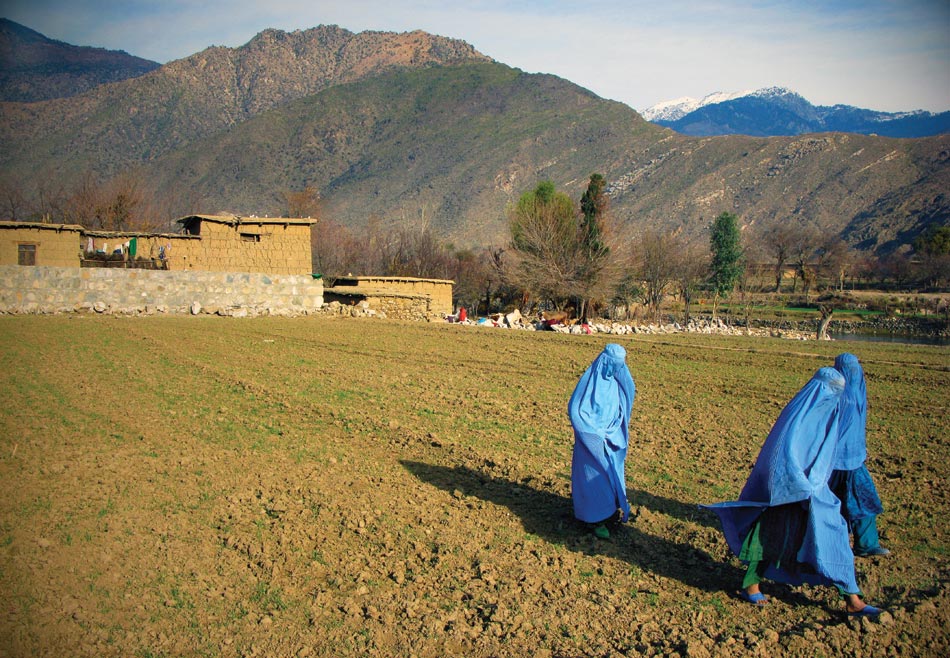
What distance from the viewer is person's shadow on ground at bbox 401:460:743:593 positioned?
5848 millimetres

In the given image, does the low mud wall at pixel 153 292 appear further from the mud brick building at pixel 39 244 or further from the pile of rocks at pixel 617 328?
the pile of rocks at pixel 617 328

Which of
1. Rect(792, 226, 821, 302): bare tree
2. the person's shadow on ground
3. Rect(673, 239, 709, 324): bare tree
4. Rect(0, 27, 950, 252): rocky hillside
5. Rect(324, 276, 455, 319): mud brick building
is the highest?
Rect(0, 27, 950, 252): rocky hillside

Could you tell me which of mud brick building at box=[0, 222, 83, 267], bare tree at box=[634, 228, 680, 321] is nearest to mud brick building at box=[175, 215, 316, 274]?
mud brick building at box=[0, 222, 83, 267]

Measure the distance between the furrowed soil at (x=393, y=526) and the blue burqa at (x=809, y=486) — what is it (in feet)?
1.16

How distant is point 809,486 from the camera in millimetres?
4980

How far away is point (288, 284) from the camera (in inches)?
1136

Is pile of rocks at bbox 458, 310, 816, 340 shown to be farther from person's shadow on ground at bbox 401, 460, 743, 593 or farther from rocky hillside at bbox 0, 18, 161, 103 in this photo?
rocky hillside at bbox 0, 18, 161, 103

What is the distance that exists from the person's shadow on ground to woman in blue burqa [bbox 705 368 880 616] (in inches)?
22.3

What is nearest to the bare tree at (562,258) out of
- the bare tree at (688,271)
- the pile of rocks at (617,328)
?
the pile of rocks at (617,328)

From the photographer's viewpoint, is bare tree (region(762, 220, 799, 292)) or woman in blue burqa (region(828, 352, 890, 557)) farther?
bare tree (region(762, 220, 799, 292))

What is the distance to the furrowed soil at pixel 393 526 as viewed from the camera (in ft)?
15.7

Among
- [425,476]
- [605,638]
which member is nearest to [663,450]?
[425,476]

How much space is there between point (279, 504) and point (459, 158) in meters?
99.0

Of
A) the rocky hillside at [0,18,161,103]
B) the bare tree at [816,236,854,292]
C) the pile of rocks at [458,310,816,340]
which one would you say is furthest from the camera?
the rocky hillside at [0,18,161,103]
